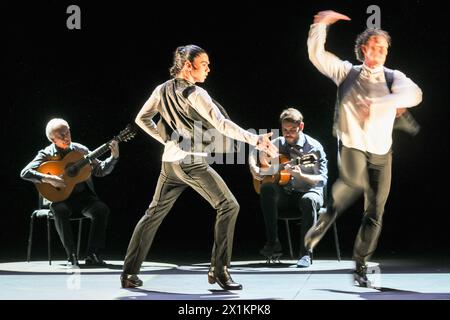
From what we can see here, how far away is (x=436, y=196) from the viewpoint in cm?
737

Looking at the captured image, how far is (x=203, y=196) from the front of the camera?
483 cm

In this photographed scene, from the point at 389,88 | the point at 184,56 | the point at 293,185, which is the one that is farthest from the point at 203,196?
the point at 293,185

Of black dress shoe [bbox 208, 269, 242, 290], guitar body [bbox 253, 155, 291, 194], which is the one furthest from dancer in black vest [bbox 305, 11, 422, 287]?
guitar body [bbox 253, 155, 291, 194]

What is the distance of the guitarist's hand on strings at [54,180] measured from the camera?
6617 millimetres

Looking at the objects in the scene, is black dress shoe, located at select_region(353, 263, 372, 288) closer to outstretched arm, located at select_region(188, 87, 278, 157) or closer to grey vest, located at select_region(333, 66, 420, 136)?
grey vest, located at select_region(333, 66, 420, 136)

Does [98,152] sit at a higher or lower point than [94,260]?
higher

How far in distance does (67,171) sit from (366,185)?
2.77 m

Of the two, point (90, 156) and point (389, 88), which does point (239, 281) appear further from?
point (90, 156)

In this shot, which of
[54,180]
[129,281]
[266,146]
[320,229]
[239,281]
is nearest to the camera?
[266,146]

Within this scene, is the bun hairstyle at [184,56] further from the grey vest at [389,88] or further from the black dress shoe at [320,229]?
the black dress shoe at [320,229]
